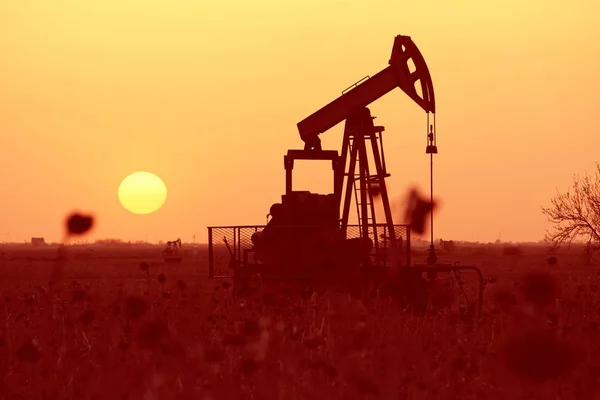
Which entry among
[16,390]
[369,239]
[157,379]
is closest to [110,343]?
[16,390]

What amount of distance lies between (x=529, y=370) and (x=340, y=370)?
278 centimetres

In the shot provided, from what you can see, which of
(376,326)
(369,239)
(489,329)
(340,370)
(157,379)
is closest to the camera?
(157,379)

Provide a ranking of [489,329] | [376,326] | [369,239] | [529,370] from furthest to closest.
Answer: [369,239]
[489,329]
[376,326]
[529,370]

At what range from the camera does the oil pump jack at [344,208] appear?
72.1 feet

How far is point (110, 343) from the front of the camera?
28.1 ft

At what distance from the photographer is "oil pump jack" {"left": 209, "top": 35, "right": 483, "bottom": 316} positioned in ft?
72.1

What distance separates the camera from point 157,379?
18.6 feet

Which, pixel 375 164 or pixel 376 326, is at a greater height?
Result: pixel 375 164

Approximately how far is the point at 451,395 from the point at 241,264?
1652 cm

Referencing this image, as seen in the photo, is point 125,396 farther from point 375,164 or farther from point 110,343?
point 375,164

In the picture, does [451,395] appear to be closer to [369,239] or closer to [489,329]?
[489,329]

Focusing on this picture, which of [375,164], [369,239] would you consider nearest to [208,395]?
[369,239]

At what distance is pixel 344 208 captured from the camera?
23953mm

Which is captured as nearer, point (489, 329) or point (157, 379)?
point (157, 379)
